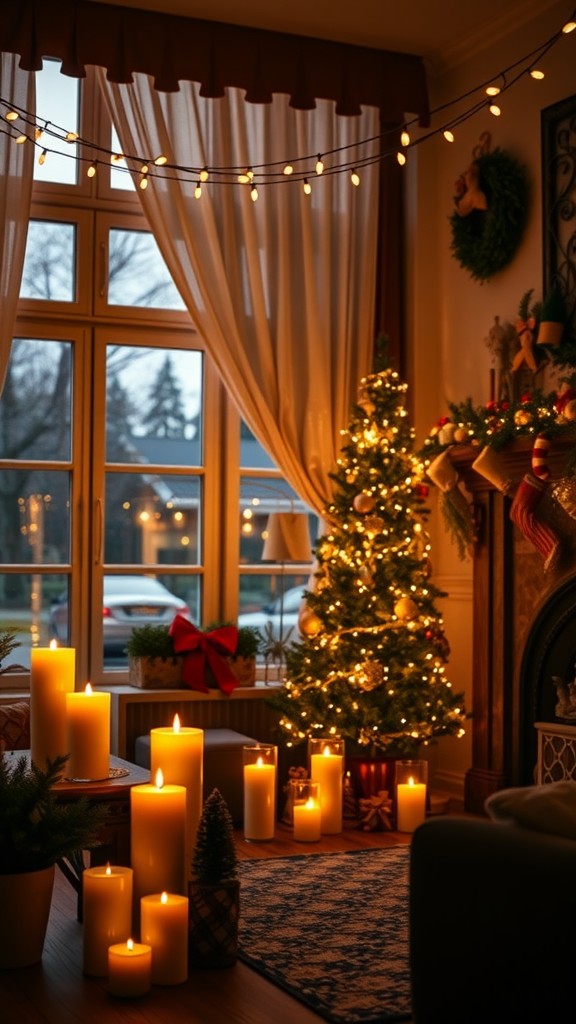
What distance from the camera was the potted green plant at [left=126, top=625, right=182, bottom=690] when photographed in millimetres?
5691

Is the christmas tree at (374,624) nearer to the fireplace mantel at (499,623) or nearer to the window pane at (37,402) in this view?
the fireplace mantel at (499,623)

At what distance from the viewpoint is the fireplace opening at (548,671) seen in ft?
16.7

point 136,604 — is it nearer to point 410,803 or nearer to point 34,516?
point 34,516

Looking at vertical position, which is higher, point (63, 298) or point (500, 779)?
point (63, 298)

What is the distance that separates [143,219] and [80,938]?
11.8 ft

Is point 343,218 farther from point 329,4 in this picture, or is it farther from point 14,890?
point 14,890

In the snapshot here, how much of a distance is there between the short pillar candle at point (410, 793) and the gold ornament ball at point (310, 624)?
0.71 meters

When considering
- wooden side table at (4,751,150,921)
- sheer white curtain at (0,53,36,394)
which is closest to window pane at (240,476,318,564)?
sheer white curtain at (0,53,36,394)

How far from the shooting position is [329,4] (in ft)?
18.9

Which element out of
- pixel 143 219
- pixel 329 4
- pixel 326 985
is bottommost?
pixel 326 985

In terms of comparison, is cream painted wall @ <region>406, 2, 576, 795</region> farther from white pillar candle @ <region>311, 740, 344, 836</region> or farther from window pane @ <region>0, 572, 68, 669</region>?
window pane @ <region>0, 572, 68, 669</region>

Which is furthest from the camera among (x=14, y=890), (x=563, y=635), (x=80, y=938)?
(x=563, y=635)

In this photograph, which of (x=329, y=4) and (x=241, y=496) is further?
(x=241, y=496)

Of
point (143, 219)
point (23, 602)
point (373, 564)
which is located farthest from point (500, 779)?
point (143, 219)
